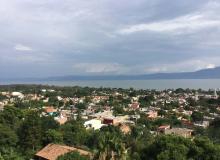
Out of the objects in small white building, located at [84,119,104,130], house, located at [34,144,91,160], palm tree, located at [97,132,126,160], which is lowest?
small white building, located at [84,119,104,130]

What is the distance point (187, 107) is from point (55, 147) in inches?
2105

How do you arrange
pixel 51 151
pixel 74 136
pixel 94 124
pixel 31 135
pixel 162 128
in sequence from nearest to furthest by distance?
1. pixel 51 151
2. pixel 31 135
3. pixel 74 136
4. pixel 162 128
5. pixel 94 124

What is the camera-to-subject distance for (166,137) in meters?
23.4

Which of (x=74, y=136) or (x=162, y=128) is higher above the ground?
(x=74, y=136)

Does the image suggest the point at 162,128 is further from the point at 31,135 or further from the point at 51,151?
the point at 51,151

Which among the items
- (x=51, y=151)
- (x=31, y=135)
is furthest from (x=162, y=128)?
(x=51, y=151)

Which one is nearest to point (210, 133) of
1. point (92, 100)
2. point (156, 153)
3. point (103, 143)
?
point (156, 153)

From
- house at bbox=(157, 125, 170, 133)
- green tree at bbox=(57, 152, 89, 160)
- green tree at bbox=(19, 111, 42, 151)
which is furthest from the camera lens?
house at bbox=(157, 125, 170, 133)

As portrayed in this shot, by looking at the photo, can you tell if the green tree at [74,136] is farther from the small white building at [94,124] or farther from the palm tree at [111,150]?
the small white building at [94,124]

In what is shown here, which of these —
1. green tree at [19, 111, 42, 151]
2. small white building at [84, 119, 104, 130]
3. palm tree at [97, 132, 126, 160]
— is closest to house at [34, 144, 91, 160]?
green tree at [19, 111, 42, 151]

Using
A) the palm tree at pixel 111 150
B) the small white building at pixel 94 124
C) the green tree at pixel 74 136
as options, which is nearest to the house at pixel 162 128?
the small white building at pixel 94 124

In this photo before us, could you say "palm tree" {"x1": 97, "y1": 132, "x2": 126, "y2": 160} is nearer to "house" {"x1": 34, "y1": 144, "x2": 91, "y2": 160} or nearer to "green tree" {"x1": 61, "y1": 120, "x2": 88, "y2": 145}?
"house" {"x1": 34, "y1": 144, "x2": 91, "y2": 160}

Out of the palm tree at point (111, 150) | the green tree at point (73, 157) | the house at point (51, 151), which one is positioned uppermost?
the palm tree at point (111, 150)

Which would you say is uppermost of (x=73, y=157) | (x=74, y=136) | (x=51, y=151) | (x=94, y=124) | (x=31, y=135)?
(x=31, y=135)
